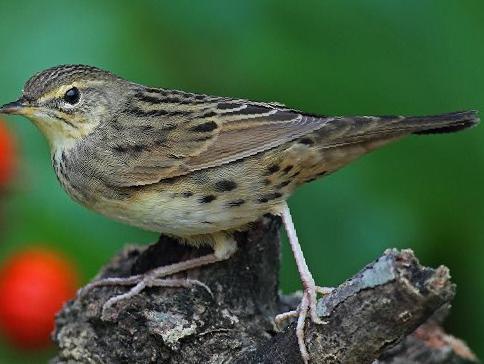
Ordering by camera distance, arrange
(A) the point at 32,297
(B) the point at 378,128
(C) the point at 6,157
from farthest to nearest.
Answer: (C) the point at 6,157
(A) the point at 32,297
(B) the point at 378,128

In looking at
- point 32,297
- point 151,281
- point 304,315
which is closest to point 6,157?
point 32,297

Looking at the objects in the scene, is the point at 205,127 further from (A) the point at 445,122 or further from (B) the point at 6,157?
(B) the point at 6,157

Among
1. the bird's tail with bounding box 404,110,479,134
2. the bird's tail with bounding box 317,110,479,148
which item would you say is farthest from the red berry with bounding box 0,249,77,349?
the bird's tail with bounding box 404,110,479,134

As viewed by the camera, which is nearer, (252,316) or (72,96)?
(252,316)

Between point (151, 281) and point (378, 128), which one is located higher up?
point (378, 128)

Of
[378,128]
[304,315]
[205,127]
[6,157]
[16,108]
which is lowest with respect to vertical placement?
[304,315]

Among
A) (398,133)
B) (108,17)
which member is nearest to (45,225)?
(108,17)
